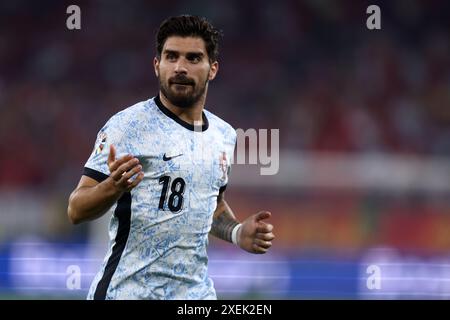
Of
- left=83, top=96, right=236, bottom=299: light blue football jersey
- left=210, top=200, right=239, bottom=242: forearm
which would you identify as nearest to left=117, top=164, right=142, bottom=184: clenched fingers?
left=83, top=96, right=236, bottom=299: light blue football jersey

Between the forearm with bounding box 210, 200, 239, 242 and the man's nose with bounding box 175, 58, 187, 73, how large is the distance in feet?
2.99

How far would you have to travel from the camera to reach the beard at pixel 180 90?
180 inches

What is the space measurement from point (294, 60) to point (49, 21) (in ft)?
14.6

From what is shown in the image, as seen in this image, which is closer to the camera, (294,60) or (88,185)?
(88,185)

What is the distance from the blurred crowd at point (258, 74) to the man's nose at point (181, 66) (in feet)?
28.7

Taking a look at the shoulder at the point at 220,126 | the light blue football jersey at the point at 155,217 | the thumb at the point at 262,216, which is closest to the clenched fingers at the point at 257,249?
the thumb at the point at 262,216

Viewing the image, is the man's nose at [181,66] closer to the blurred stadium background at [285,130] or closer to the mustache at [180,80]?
the mustache at [180,80]

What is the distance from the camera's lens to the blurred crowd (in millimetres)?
14078

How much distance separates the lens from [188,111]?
470cm

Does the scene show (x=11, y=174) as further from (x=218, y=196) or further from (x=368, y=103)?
(x=218, y=196)

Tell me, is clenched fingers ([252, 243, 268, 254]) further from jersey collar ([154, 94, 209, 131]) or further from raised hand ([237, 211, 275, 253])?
jersey collar ([154, 94, 209, 131])

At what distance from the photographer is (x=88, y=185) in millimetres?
4305

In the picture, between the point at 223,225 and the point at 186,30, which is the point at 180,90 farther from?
the point at 223,225

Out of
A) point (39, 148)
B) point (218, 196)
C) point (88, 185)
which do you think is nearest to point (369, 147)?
point (39, 148)
